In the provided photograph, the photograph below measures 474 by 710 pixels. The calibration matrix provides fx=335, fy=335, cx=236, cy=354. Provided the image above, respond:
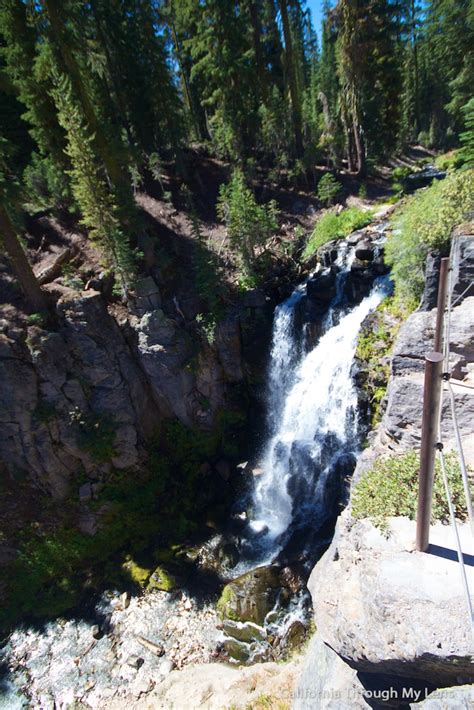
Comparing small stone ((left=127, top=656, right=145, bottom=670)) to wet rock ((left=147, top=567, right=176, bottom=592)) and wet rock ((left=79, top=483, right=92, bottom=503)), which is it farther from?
wet rock ((left=79, top=483, right=92, bottom=503))

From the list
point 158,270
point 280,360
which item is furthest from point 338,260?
point 158,270

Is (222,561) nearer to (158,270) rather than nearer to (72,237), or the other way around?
(158,270)

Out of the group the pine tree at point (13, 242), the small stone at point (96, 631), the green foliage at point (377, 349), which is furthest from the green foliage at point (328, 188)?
the small stone at point (96, 631)

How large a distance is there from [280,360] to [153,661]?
44.0 feet

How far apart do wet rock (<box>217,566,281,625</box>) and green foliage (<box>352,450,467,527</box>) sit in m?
7.04

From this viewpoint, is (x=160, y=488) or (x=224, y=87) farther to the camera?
(x=224, y=87)

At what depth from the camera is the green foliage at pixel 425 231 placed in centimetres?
1123

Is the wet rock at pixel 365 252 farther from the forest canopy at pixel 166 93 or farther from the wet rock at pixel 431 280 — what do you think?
the forest canopy at pixel 166 93

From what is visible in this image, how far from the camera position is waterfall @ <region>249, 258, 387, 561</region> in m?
14.5

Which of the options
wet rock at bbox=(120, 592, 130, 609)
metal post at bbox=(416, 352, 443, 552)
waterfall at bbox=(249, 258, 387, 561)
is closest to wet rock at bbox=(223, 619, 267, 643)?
waterfall at bbox=(249, 258, 387, 561)

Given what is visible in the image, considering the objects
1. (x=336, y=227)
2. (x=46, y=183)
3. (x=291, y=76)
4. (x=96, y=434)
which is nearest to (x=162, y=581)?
(x=96, y=434)

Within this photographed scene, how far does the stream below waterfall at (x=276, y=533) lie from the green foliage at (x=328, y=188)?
628cm

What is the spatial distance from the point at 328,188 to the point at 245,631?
24775 millimetres

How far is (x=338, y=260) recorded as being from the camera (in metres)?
17.5
